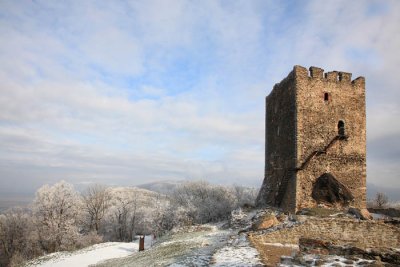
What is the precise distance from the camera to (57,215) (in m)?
45.5

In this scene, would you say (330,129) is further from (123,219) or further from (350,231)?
(123,219)

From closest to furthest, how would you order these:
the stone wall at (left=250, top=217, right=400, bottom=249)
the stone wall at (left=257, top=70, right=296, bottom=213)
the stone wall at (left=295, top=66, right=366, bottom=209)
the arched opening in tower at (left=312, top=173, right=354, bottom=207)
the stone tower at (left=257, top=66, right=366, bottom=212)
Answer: the stone wall at (left=250, top=217, right=400, bottom=249)
the arched opening in tower at (left=312, top=173, right=354, bottom=207)
the stone tower at (left=257, top=66, right=366, bottom=212)
the stone wall at (left=295, top=66, right=366, bottom=209)
the stone wall at (left=257, top=70, right=296, bottom=213)

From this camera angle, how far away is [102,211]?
6272cm

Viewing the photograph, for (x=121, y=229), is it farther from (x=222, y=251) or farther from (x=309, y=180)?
(x=222, y=251)

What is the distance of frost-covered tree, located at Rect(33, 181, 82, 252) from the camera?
42781 millimetres

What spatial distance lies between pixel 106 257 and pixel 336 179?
62.6 ft

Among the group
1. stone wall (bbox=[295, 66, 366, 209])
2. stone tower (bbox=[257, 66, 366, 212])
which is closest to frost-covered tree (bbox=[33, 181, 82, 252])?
stone tower (bbox=[257, 66, 366, 212])

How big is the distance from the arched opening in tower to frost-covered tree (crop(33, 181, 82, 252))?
95.2 feet

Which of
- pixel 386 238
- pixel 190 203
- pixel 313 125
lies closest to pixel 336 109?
pixel 313 125

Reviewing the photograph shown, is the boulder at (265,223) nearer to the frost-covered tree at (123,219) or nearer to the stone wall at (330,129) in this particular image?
the stone wall at (330,129)

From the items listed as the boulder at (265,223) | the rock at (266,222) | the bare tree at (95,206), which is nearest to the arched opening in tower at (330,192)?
the rock at (266,222)

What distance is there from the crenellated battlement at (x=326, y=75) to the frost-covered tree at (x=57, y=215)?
105 ft

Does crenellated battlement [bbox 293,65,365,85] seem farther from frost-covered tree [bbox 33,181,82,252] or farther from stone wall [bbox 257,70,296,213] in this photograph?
frost-covered tree [bbox 33,181,82,252]

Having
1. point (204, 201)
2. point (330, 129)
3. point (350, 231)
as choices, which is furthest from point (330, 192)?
point (204, 201)
